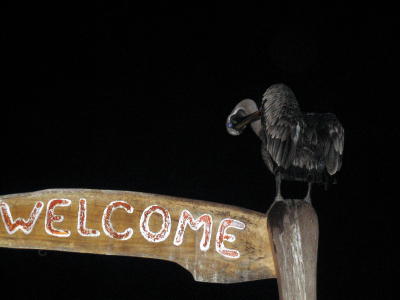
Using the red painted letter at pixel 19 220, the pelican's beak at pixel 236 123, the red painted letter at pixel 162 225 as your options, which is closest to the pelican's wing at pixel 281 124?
the pelican's beak at pixel 236 123

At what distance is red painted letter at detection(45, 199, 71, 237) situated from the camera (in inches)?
83.2

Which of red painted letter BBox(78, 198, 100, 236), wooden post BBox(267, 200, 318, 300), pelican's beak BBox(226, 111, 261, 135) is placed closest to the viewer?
wooden post BBox(267, 200, 318, 300)

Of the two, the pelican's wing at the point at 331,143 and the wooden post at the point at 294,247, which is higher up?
the pelican's wing at the point at 331,143

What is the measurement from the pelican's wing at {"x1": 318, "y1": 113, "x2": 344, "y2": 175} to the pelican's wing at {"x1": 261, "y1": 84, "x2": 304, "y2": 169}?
95 millimetres

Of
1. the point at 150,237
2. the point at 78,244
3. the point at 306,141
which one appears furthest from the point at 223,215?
the point at 78,244

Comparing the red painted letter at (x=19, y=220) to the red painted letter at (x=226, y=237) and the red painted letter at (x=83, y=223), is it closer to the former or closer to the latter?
the red painted letter at (x=83, y=223)

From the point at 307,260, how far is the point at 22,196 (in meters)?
1.09

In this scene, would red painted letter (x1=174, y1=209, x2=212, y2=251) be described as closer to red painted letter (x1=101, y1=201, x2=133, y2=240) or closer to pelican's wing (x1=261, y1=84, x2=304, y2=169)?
red painted letter (x1=101, y1=201, x2=133, y2=240)

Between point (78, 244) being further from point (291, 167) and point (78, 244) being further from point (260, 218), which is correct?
point (291, 167)

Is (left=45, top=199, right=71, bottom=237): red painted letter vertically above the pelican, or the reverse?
the pelican

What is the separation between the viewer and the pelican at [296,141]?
207cm

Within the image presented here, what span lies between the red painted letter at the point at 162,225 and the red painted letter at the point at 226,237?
196 mm

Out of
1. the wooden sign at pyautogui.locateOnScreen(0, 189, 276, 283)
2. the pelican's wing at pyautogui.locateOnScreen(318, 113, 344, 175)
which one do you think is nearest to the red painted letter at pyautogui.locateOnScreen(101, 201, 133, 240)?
the wooden sign at pyautogui.locateOnScreen(0, 189, 276, 283)

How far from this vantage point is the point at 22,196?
6.98ft
